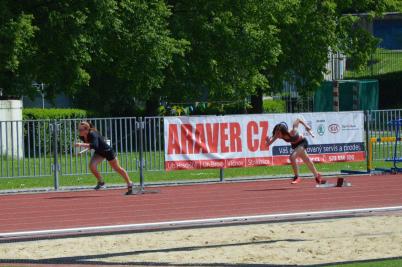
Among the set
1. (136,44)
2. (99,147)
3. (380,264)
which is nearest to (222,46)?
(136,44)

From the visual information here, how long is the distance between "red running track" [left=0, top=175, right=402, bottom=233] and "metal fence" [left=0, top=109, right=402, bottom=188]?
3.89 ft

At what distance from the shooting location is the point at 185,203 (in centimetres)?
2038

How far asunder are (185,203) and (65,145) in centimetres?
531

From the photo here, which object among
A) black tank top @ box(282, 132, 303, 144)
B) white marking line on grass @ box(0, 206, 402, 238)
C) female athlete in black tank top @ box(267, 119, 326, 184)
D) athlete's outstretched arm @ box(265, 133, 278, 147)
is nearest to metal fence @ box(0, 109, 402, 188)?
athlete's outstretched arm @ box(265, 133, 278, 147)

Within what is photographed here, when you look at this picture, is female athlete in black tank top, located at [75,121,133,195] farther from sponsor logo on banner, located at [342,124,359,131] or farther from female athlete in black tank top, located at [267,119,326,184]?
sponsor logo on banner, located at [342,124,359,131]

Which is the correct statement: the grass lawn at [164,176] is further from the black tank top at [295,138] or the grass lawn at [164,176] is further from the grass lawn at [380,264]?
the grass lawn at [380,264]

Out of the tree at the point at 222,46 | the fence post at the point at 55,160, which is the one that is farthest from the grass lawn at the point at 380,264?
the tree at the point at 222,46

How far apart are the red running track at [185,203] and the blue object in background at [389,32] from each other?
45703 millimetres

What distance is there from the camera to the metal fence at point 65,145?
24422mm

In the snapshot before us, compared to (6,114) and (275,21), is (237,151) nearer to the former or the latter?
(6,114)

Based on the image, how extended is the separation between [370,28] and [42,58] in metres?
33.3

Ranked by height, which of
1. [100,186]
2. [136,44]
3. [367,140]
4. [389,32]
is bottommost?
[100,186]

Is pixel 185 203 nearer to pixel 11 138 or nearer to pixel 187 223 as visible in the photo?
pixel 187 223

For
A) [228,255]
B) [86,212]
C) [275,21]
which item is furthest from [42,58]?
[228,255]
